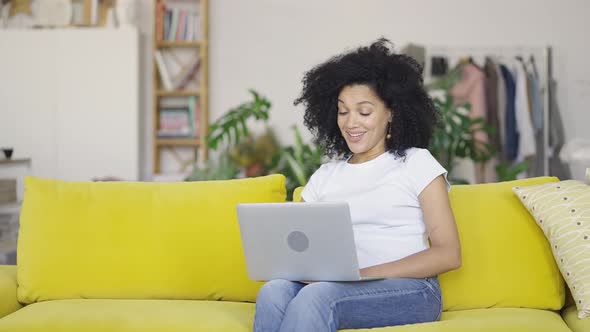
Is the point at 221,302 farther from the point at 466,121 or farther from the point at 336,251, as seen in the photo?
the point at 466,121

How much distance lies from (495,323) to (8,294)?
1385 mm

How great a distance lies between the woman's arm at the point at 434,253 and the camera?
72.8 inches

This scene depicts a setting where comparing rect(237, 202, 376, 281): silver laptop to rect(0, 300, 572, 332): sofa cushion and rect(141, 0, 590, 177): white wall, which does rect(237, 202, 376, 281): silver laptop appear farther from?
rect(141, 0, 590, 177): white wall

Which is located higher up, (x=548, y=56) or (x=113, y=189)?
(x=548, y=56)

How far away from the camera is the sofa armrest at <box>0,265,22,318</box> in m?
2.19

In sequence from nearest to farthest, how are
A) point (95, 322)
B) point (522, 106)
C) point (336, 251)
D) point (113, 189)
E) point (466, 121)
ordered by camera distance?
1. point (336, 251)
2. point (95, 322)
3. point (113, 189)
4. point (466, 121)
5. point (522, 106)

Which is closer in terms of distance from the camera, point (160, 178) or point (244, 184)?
point (244, 184)

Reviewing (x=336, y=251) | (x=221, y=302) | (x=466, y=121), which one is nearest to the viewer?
(x=336, y=251)

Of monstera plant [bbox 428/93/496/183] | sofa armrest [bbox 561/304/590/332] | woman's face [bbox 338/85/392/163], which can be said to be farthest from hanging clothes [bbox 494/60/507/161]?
woman's face [bbox 338/85/392/163]

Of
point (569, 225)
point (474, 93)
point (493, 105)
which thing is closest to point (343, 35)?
point (474, 93)

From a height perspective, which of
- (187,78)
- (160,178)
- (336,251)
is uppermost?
(187,78)

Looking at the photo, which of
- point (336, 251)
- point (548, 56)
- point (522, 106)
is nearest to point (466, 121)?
point (522, 106)

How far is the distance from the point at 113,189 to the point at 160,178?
335 centimetres

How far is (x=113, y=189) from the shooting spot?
7.78ft
